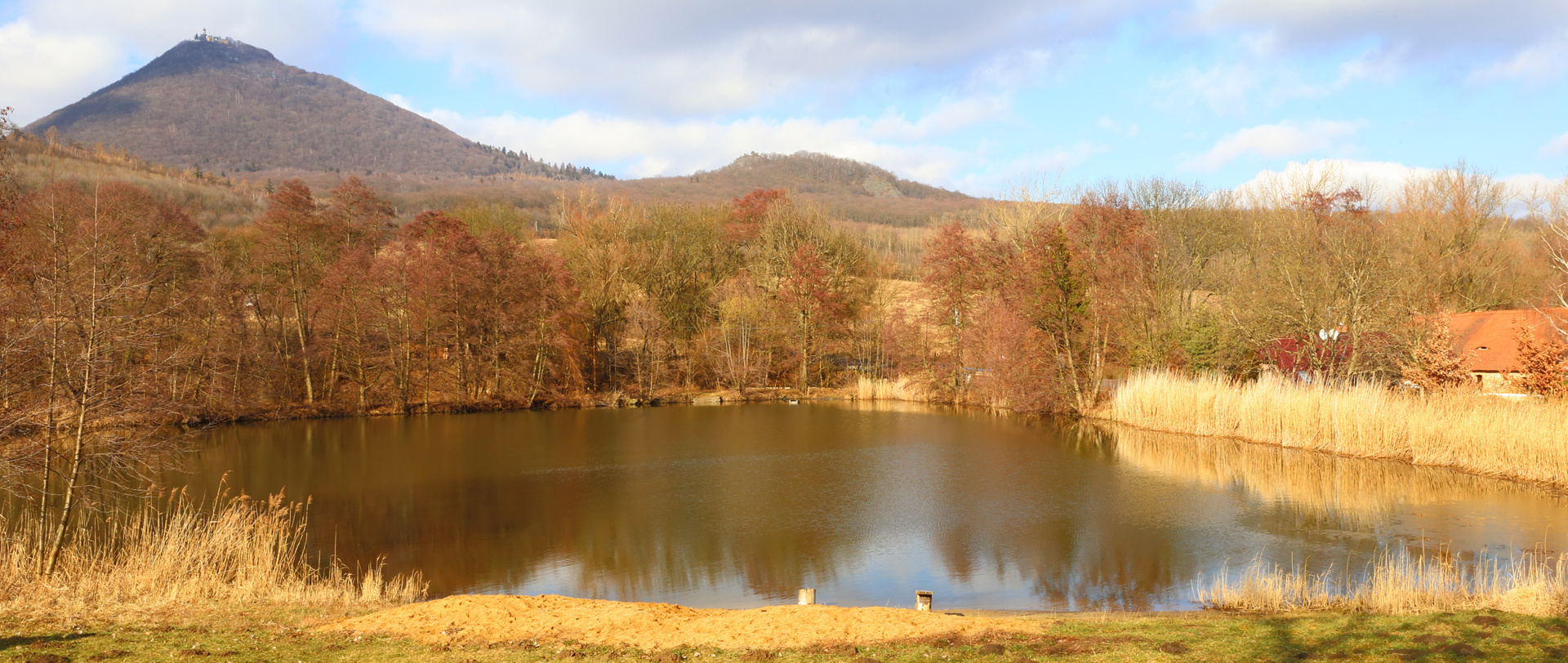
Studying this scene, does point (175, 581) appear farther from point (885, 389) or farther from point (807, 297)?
point (807, 297)

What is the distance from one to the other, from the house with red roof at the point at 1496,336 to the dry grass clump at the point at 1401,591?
12.8 meters

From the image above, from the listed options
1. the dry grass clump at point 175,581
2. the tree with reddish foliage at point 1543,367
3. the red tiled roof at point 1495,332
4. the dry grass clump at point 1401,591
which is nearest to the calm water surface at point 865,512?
the dry grass clump at point 1401,591

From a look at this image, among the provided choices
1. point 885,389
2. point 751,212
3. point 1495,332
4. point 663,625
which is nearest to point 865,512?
point 663,625

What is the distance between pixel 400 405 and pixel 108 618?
2506cm

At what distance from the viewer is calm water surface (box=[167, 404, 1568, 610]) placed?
10625mm

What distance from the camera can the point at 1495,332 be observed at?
2280cm

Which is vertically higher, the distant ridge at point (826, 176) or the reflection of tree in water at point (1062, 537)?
the distant ridge at point (826, 176)

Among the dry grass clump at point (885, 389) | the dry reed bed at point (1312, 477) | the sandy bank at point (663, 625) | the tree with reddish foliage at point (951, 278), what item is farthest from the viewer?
the dry grass clump at point (885, 389)

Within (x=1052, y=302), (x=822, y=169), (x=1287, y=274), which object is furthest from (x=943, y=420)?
(x=822, y=169)

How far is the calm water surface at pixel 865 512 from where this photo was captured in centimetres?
1062

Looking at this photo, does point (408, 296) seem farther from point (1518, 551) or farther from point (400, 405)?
point (1518, 551)

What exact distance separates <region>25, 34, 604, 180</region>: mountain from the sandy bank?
119974mm

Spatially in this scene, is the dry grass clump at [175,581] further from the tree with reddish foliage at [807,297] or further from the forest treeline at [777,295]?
the tree with reddish foliage at [807,297]

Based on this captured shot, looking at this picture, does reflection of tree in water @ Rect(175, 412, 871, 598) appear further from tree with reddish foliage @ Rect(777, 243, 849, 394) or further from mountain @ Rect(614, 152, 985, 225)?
mountain @ Rect(614, 152, 985, 225)
